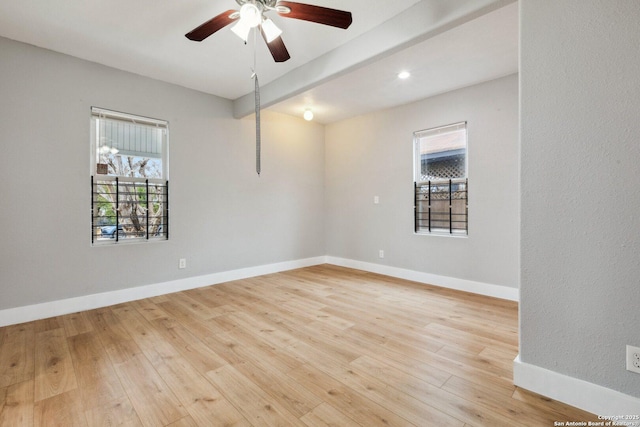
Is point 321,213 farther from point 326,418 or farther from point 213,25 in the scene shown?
point 326,418

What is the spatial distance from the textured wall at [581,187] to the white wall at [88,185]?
365 cm

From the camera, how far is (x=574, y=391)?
1565 millimetres

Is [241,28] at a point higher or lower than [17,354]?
higher

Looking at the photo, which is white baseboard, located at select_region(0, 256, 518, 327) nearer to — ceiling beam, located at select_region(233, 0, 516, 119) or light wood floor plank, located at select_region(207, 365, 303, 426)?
light wood floor plank, located at select_region(207, 365, 303, 426)

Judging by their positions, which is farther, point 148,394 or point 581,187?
point 148,394

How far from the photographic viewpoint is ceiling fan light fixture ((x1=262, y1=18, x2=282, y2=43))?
1.99m

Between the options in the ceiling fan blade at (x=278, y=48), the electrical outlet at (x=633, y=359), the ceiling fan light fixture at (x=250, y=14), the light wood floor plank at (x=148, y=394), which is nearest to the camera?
the electrical outlet at (x=633, y=359)

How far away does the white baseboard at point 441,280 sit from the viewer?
3432 millimetres

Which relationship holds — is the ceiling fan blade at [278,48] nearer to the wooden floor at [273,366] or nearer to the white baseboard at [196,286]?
the wooden floor at [273,366]

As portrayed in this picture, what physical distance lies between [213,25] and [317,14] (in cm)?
75

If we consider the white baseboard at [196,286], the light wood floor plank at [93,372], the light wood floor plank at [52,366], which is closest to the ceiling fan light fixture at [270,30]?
the light wood floor plank at [93,372]

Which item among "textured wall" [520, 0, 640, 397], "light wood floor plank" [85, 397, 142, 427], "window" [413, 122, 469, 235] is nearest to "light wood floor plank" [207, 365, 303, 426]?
"light wood floor plank" [85, 397, 142, 427]

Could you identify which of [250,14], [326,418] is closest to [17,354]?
[326,418]

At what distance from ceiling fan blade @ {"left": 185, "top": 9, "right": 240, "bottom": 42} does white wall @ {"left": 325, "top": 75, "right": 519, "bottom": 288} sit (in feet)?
9.95
